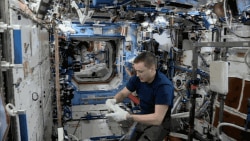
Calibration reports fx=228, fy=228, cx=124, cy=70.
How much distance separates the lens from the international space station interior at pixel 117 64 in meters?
2.12

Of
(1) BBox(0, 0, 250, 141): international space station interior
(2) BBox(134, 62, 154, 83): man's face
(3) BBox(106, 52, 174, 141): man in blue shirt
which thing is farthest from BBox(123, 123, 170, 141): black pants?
(2) BBox(134, 62, 154, 83): man's face

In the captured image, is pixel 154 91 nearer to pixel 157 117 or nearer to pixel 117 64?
pixel 157 117

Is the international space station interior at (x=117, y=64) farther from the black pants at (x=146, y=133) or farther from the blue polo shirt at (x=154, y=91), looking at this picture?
the blue polo shirt at (x=154, y=91)

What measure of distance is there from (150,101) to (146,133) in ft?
1.40

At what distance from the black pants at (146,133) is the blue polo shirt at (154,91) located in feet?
0.75

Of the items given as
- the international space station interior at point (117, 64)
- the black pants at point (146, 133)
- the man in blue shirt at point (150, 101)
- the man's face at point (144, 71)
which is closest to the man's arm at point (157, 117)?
the man in blue shirt at point (150, 101)

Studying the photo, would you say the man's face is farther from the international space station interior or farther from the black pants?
the international space station interior

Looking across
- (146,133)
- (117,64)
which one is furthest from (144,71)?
(117,64)

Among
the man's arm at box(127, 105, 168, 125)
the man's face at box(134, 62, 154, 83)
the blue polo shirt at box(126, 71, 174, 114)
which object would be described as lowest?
the man's arm at box(127, 105, 168, 125)

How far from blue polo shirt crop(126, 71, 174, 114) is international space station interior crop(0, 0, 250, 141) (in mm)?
679

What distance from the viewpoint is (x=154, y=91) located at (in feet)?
9.75

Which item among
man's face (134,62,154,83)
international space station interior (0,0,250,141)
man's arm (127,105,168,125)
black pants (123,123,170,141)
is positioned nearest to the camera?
international space station interior (0,0,250,141)

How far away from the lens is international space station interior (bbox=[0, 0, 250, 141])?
212 cm

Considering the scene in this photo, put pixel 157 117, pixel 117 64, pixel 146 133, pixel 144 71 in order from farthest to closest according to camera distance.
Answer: pixel 117 64, pixel 146 133, pixel 144 71, pixel 157 117
